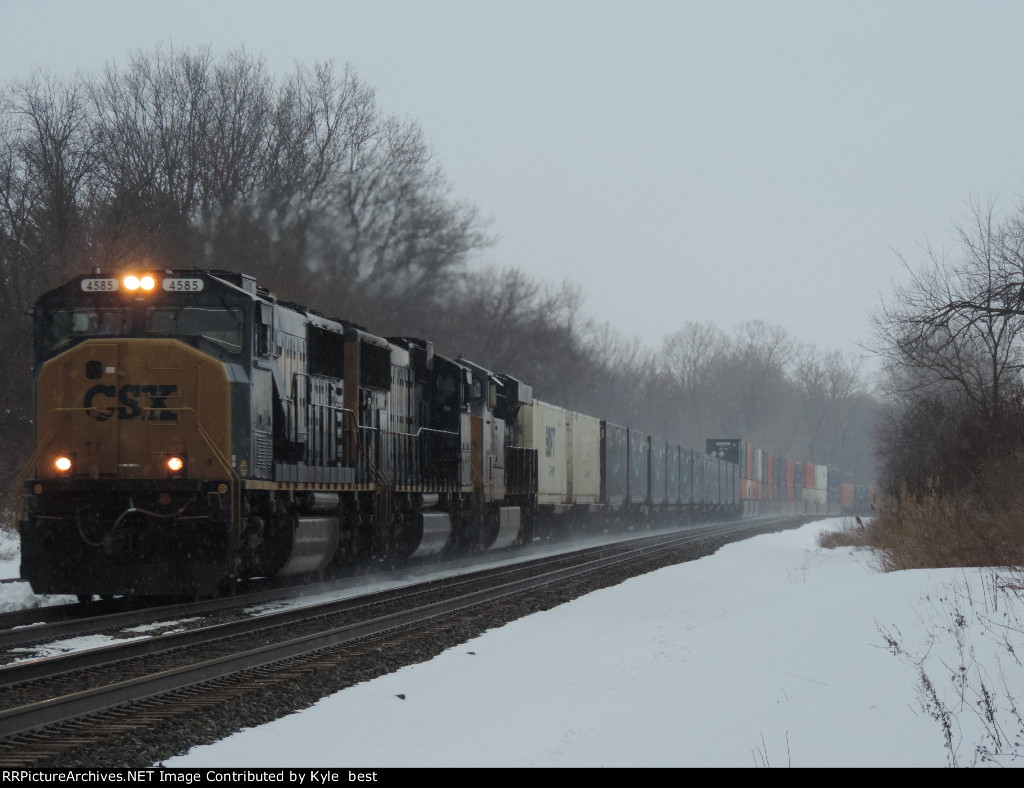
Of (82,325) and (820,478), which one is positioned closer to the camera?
(82,325)

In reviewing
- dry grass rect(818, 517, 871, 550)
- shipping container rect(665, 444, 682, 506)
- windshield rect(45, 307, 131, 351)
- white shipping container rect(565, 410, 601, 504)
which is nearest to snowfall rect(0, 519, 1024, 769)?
windshield rect(45, 307, 131, 351)

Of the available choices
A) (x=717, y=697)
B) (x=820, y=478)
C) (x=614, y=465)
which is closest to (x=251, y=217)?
(x=614, y=465)

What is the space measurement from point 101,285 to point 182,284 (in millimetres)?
937

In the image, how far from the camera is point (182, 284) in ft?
41.9

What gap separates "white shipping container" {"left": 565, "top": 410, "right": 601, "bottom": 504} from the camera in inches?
1203

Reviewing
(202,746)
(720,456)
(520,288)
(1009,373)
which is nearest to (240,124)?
(520,288)

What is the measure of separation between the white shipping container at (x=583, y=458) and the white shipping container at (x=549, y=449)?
51cm

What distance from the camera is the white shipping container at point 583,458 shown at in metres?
30.6

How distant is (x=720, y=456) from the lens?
59781 mm

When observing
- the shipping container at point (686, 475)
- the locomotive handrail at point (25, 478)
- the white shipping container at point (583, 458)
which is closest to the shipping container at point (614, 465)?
the white shipping container at point (583, 458)

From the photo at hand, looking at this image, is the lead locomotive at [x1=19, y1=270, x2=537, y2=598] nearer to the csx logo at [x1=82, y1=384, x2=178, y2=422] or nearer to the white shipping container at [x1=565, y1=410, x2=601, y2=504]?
the csx logo at [x1=82, y1=384, x2=178, y2=422]

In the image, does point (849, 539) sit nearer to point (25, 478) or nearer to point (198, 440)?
point (198, 440)

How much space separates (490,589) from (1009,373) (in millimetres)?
15385

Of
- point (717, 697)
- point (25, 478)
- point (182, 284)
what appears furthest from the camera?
point (182, 284)
